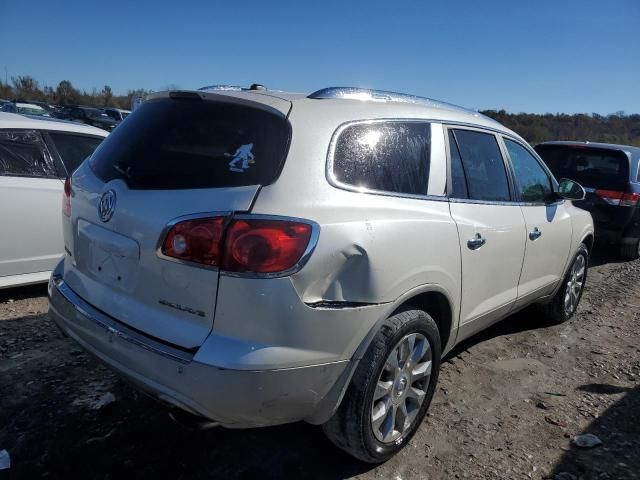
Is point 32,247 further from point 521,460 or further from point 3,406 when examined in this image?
point 521,460

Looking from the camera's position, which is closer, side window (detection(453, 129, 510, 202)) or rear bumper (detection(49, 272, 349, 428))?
rear bumper (detection(49, 272, 349, 428))

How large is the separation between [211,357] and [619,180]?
7.19 m

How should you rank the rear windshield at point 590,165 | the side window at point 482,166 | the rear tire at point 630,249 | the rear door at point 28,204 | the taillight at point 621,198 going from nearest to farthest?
1. the side window at point 482,166
2. the rear door at point 28,204
3. the taillight at point 621,198
4. the rear windshield at point 590,165
5. the rear tire at point 630,249

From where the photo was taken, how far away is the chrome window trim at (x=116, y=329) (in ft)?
6.72

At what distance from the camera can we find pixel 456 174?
3.00 meters

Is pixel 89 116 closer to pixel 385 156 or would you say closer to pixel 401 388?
pixel 385 156

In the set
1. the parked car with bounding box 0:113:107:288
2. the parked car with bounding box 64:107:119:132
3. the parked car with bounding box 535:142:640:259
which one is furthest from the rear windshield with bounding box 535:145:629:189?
the parked car with bounding box 64:107:119:132

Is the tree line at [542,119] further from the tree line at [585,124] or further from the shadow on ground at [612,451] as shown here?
the shadow on ground at [612,451]

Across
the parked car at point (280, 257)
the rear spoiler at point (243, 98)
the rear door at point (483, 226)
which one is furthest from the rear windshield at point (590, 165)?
the rear spoiler at point (243, 98)

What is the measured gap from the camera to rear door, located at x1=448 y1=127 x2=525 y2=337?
9.72 feet

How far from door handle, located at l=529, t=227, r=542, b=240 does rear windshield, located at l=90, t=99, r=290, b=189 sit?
2176 millimetres

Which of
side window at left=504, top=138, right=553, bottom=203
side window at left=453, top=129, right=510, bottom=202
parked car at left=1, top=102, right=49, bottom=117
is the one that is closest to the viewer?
side window at left=453, top=129, right=510, bottom=202

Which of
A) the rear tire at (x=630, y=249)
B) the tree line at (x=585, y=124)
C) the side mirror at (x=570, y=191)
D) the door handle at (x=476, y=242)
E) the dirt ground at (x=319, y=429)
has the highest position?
the tree line at (x=585, y=124)

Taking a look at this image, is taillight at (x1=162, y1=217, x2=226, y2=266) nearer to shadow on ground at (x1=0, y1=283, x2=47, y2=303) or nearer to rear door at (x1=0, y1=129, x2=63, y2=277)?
rear door at (x1=0, y1=129, x2=63, y2=277)
